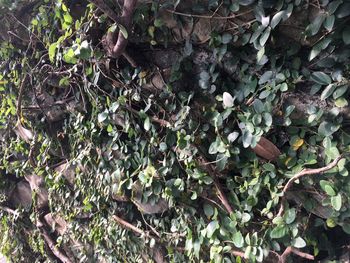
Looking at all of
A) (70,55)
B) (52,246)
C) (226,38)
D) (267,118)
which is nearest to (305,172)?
(267,118)

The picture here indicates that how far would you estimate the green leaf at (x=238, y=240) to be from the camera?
130cm

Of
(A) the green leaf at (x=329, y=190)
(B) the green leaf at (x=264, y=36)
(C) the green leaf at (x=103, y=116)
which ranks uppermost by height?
(B) the green leaf at (x=264, y=36)

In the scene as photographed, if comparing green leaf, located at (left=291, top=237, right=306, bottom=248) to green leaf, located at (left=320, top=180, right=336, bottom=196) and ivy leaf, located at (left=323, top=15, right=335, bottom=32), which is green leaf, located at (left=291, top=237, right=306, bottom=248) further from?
ivy leaf, located at (left=323, top=15, right=335, bottom=32)

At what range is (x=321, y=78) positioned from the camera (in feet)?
3.56

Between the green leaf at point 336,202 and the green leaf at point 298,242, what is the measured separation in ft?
0.61

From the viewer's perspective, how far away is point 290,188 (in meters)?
1.21

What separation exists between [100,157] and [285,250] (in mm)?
982

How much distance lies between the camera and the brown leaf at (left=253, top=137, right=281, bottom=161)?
1.21 meters

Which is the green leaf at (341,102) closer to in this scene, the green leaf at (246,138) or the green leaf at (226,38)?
the green leaf at (246,138)

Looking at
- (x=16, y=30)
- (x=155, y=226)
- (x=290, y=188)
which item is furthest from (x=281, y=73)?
(x=16, y=30)

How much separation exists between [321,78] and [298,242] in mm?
567

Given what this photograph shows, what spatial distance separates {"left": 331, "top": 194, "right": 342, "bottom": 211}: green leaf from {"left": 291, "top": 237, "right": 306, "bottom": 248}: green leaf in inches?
7.3

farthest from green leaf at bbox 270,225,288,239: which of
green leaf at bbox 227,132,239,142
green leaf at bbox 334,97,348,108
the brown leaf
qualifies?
green leaf at bbox 334,97,348,108

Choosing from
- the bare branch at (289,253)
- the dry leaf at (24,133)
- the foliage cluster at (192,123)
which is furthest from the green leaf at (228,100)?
the dry leaf at (24,133)
